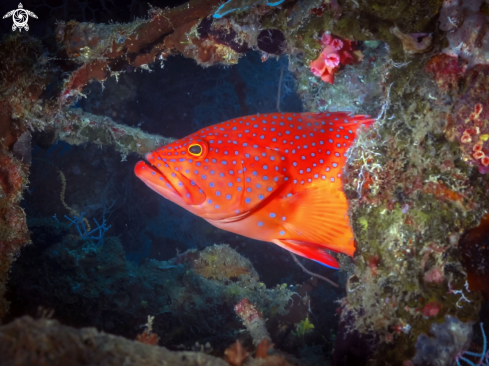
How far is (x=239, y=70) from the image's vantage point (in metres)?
10.6

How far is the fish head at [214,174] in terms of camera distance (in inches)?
131

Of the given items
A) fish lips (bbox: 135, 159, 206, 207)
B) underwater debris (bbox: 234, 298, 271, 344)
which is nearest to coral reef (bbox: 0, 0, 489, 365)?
underwater debris (bbox: 234, 298, 271, 344)

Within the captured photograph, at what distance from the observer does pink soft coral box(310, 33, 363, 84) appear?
145 inches

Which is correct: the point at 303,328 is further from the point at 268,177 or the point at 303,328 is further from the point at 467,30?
the point at 467,30

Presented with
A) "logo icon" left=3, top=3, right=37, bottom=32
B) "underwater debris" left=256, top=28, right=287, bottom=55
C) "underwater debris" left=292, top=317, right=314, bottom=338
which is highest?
"logo icon" left=3, top=3, right=37, bottom=32

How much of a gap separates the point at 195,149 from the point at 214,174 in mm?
377

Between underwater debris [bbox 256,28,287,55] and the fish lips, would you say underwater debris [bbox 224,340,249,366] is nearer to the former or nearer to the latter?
the fish lips

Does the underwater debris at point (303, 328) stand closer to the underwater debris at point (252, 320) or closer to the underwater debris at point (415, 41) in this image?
the underwater debris at point (252, 320)

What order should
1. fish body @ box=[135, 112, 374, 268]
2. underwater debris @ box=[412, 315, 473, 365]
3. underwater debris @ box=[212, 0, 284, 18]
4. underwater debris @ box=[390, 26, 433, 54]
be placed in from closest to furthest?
underwater debris @ box=[412, 315, 473, 365]
underwater debris @ box=[390, 26, 433, 54]
fish body @ box=[135, 112, 374, 268]
underwater debris @ box=[212, 0, 284, 18]

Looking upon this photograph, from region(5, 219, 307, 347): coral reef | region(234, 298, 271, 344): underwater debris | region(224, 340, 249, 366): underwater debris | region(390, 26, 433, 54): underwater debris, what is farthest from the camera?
region(5, 219, 307, 347): coral reef

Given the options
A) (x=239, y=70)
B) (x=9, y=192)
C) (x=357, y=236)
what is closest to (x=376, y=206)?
(x=357, y=236)

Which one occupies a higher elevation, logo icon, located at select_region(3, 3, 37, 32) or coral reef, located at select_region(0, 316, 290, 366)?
logo icon, located at select_region(3, 3, 37, 32)

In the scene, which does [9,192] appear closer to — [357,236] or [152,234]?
[357,236]

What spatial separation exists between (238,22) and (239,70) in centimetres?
695
